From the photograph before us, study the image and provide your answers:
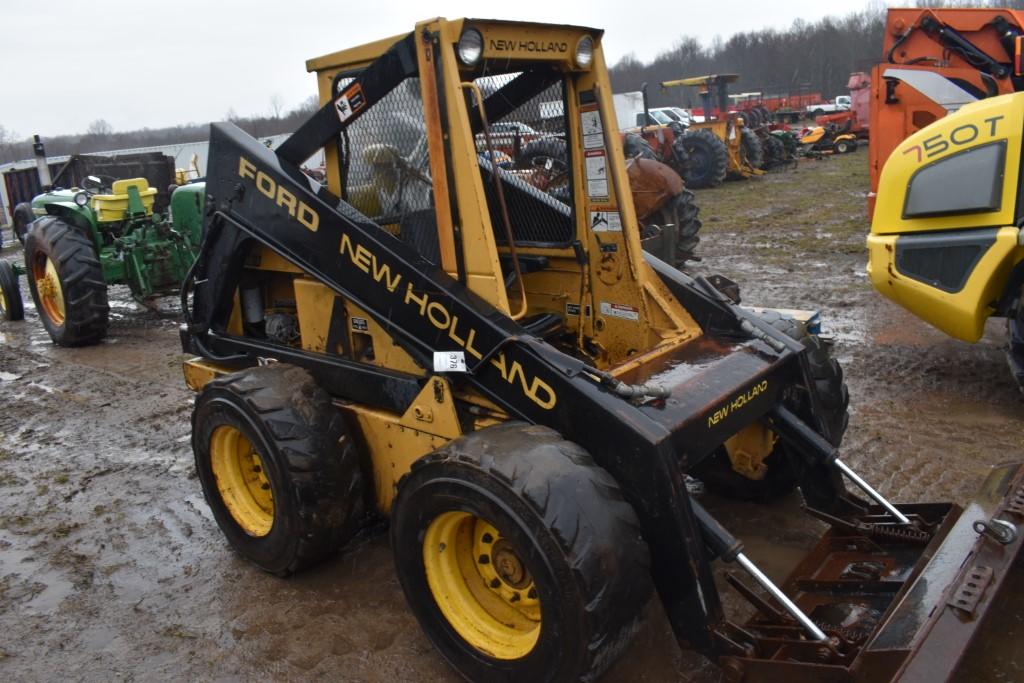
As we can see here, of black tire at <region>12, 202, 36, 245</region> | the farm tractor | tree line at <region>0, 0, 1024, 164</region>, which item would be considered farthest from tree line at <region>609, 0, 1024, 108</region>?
black tire at <region>12, 202, 36, 245</region>

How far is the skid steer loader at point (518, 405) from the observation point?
262cm

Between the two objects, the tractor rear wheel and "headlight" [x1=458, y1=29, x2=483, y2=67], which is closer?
"headlight" [x1=458, y1=29, x2=483, y2=67]

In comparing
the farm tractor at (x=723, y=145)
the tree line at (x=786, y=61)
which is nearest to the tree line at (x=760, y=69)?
the tree line at (x=786, y=61)

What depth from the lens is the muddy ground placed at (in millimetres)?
3271

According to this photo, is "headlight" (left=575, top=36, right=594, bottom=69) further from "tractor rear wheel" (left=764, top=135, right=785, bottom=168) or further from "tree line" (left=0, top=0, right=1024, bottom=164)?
"tree line" (left=0, top=0, right=1024, bottom=164)

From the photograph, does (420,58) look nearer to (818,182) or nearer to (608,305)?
(608,305)

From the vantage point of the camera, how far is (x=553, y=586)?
101 inches

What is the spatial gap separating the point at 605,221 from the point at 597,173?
0.21m

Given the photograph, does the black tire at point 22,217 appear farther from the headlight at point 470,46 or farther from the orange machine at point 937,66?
the headlight at point 470,46

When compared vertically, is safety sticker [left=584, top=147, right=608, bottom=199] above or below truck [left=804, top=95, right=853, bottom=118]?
below

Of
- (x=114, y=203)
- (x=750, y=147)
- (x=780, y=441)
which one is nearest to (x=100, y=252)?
(x=114, y=203)

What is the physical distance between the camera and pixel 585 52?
3551mm

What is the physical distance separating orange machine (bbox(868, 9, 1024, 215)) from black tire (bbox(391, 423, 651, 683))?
6062 mm

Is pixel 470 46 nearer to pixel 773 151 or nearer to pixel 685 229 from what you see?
pixel 685 229
